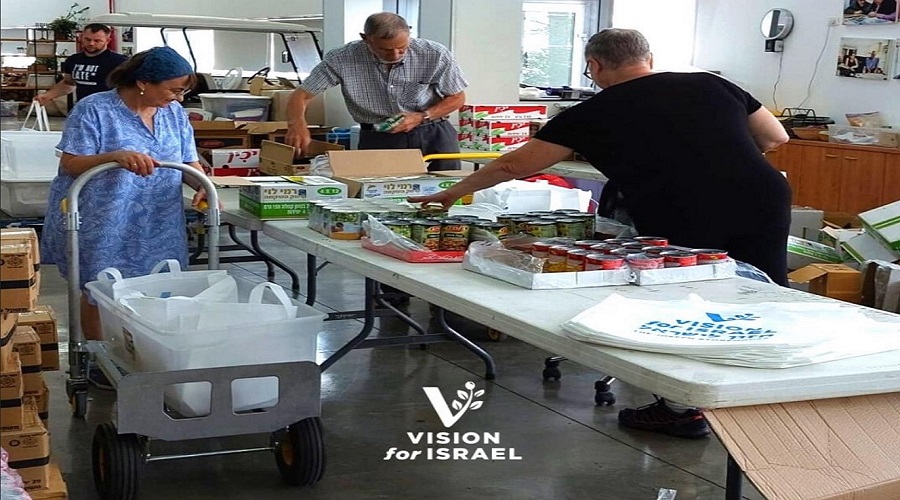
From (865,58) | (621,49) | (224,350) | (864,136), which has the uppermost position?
(865,58)

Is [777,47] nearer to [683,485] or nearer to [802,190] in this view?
[802,190]

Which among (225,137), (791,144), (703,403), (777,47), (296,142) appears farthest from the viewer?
(777,47)

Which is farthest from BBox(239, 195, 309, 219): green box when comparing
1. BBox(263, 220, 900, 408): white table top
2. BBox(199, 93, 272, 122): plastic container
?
BBox(199, 93, 272, 122): plastic container

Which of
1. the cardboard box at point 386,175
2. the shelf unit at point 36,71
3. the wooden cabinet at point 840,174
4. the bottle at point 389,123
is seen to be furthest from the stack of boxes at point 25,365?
the shelf unit at point 36,71

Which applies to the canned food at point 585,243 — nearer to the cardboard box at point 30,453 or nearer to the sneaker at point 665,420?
the sneaker at point 665,420

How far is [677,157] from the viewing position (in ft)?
9.68

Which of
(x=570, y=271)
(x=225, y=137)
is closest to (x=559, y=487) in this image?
(x=570, y=271)

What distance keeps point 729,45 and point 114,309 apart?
26.5 feet

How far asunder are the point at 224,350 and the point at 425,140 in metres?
2.34

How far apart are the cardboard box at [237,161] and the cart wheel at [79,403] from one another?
94.7 inches

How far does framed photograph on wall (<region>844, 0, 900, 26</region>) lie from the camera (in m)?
8.25

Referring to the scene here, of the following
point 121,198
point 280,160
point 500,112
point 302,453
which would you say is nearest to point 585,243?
point 302,453

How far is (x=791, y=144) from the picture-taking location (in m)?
8.41

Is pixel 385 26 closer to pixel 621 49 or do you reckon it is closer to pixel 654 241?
pixel 621 49
